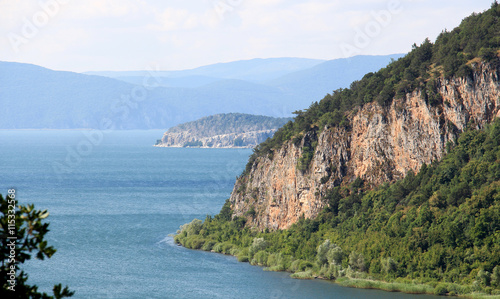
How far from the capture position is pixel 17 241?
63.9 ft

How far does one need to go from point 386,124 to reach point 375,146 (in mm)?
2608

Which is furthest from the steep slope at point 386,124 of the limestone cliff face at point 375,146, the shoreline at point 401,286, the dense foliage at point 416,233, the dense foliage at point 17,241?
the dense foliage at point 17,241

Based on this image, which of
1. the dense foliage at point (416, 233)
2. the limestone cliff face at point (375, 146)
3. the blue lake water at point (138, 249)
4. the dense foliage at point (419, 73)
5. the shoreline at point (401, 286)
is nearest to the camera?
the shoreline at point (401, 286)

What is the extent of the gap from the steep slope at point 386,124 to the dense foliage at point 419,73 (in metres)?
0.11

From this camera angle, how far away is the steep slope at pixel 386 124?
7338 centimetres

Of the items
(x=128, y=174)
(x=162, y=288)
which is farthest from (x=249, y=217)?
(x=128, y=174)

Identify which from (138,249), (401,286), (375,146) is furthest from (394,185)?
(138,249)

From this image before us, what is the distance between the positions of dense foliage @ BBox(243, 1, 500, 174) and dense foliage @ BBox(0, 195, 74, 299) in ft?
197

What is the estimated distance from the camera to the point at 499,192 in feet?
208

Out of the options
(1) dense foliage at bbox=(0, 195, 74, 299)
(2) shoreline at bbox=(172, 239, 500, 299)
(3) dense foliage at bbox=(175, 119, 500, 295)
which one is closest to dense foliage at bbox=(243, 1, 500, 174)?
(3) dense foliage at bbox=(175, 119, 500, 295)

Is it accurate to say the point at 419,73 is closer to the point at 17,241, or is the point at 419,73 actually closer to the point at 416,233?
the point at 416,233

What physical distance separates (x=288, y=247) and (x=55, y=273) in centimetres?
2324

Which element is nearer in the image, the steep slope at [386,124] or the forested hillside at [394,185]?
the forested hillside at [394,185]

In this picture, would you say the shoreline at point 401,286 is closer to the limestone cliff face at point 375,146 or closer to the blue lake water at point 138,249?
the blue lake water at point 138,249
